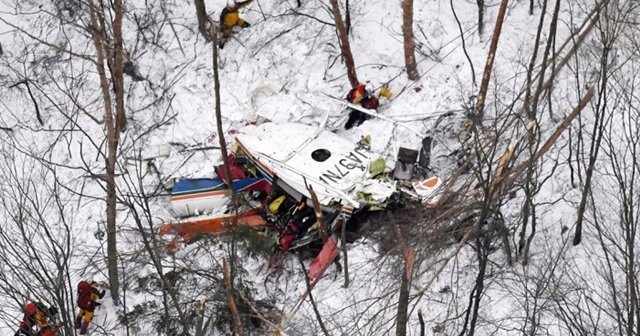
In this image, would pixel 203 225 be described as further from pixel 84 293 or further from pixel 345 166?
pixel 345 166

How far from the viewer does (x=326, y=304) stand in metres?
14.1

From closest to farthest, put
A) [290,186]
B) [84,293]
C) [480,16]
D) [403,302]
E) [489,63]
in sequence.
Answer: [403,302]
[84,293]
[290,186]
[489,63]
[480,16]

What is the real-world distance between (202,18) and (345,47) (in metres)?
3.63

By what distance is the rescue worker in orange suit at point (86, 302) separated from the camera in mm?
14141

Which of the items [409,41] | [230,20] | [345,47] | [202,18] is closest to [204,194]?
[345,47]

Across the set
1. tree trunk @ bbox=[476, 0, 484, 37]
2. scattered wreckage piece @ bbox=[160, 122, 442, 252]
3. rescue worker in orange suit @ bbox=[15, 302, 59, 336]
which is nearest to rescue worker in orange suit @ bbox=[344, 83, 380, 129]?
scattered wreckage piece @ bbox=[160, 122, 442, 252]

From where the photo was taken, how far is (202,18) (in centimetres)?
1830

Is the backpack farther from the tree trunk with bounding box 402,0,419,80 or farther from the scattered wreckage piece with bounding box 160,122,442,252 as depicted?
the tree trunk with bounding box 402,0,419,80

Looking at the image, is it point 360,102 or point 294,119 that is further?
point 294,119

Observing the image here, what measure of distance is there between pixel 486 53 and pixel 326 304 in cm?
624

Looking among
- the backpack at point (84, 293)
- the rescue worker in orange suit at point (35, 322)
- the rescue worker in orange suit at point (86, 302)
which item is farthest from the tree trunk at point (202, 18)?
the rescue worker in orange suit at point (35, 322)

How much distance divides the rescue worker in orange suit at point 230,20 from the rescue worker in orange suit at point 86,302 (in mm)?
6359

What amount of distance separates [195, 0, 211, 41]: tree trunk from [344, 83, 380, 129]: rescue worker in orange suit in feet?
12.9

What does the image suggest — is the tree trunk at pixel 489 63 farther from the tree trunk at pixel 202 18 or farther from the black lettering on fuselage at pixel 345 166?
the tree trunk at pixel 202 18
